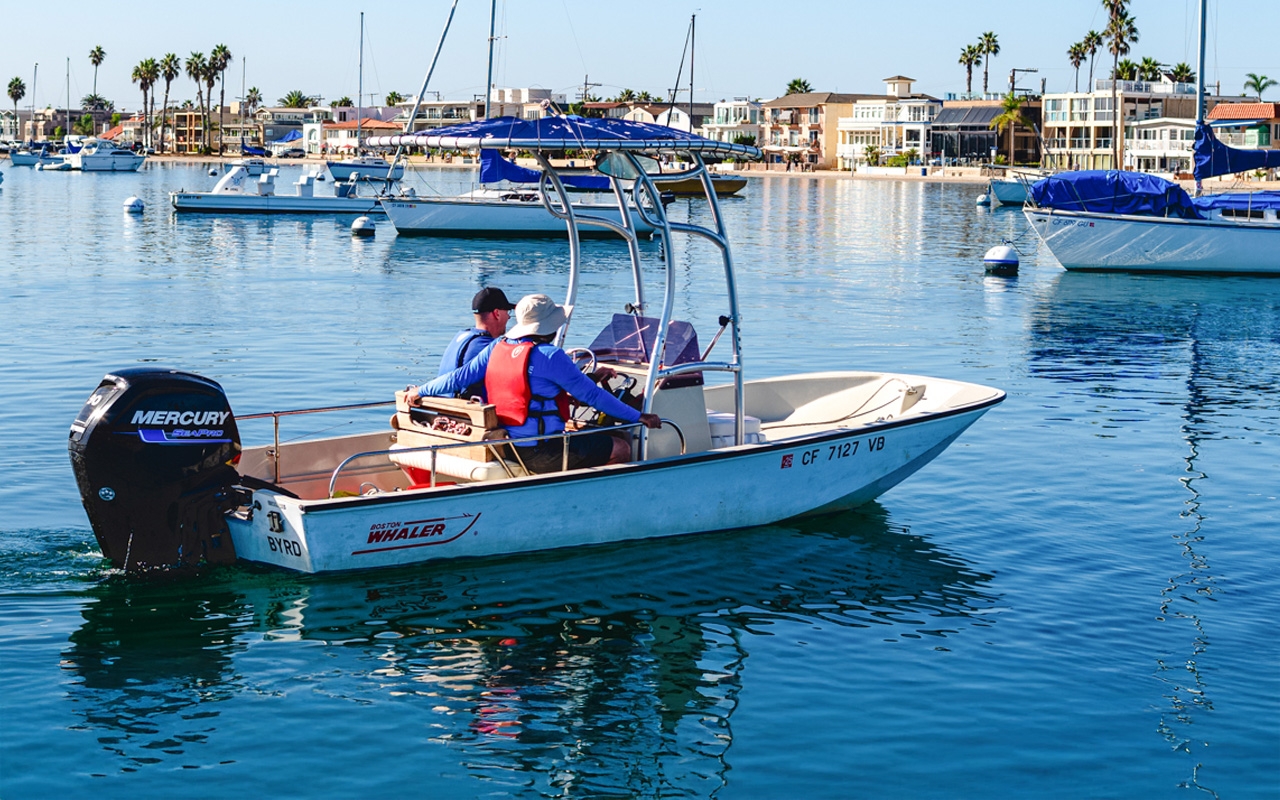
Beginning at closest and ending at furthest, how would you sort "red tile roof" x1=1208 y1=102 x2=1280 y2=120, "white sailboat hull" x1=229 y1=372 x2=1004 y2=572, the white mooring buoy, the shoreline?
"white sailboat hull" x1=229 y1=372 x2=1004 y2=572 < the white mooring buoy < "red tile roof" x1=1208 y1=102 x2=1280 y2=120 < the shoreline

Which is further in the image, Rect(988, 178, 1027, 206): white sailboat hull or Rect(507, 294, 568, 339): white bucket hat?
Rect(988, 178, 1027, 206): white sailboat hull

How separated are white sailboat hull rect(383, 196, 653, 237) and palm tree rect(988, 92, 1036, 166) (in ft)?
263

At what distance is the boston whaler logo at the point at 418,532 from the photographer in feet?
33.2

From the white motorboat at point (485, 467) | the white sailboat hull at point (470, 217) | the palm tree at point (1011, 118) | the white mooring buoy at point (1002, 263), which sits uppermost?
the palm tree at point (1011, 118)

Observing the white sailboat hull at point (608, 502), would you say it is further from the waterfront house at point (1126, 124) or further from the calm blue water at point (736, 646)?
the waterfront house at point (1126, 124)

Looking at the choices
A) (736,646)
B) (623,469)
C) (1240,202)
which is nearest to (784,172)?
(1240,202)

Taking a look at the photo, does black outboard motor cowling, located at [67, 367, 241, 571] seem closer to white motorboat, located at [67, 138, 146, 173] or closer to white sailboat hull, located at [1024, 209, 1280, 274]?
white sailboat hull, located at [1024, 209, 1280, 274]

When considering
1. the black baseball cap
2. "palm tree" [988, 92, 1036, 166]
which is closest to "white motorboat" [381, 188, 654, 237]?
the black baseball cap

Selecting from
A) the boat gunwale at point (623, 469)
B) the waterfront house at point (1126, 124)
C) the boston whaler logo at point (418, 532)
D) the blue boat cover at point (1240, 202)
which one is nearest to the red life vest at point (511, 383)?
the boat gunwale at point (623, 469)

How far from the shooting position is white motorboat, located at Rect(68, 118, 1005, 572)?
9492 millimetres

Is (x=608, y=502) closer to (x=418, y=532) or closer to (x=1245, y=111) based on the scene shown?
(x=418, y=532)

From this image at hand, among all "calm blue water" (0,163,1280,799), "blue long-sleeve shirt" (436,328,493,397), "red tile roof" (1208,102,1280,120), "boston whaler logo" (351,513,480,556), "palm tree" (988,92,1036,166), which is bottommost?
"calm blue water" (0,163,1280,799)

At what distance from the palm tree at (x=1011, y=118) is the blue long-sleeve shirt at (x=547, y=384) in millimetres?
117175

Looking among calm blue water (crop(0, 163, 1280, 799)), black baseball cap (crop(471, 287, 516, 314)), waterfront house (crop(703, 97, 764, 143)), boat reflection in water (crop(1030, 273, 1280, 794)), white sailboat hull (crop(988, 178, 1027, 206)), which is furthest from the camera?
waterfront house (crop(703, 97, 764, 143))
